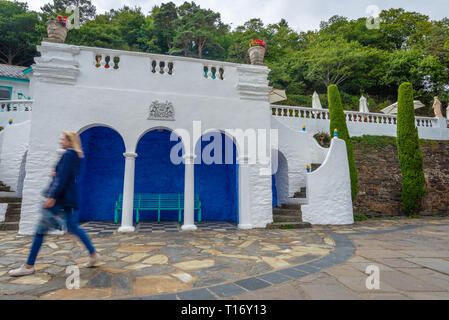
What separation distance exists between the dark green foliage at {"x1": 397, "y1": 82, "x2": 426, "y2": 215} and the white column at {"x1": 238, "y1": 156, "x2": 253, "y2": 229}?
765cm

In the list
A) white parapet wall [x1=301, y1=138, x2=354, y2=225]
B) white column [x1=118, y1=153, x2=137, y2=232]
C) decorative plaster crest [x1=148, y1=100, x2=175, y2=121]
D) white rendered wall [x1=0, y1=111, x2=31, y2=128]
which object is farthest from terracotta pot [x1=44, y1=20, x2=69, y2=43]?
white parapet wall [x1=301, y1=138, x2=354, y2=225]

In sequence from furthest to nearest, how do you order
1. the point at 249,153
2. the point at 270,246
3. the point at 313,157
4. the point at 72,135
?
the point at 313,157 < the point at 249,153 < the point at 270,246 < the point at 72,135

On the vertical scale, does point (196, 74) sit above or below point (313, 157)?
above

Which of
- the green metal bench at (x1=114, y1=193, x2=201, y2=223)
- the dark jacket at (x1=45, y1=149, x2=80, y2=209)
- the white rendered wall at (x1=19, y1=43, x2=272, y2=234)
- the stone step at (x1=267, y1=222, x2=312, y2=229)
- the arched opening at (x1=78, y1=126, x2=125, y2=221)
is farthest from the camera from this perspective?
the arched opening at (x1=78, y1=126, x2=125, y2=221)

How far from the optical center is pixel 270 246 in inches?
190

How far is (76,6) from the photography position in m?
29.9

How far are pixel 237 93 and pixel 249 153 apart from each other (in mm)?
1845

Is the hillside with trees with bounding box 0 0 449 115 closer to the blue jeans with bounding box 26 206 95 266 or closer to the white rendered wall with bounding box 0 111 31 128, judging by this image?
the white rendered wall with bounding box 0 111 31 128

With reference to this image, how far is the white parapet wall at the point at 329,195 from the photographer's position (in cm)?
764

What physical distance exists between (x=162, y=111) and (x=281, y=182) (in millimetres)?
4976

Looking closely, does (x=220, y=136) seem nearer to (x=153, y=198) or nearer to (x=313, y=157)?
(x=153, y=198)

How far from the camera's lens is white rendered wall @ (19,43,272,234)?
6234 millimetres

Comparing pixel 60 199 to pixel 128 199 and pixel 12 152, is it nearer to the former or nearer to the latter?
pixel 128 199

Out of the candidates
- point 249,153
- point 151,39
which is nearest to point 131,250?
point 249,153
